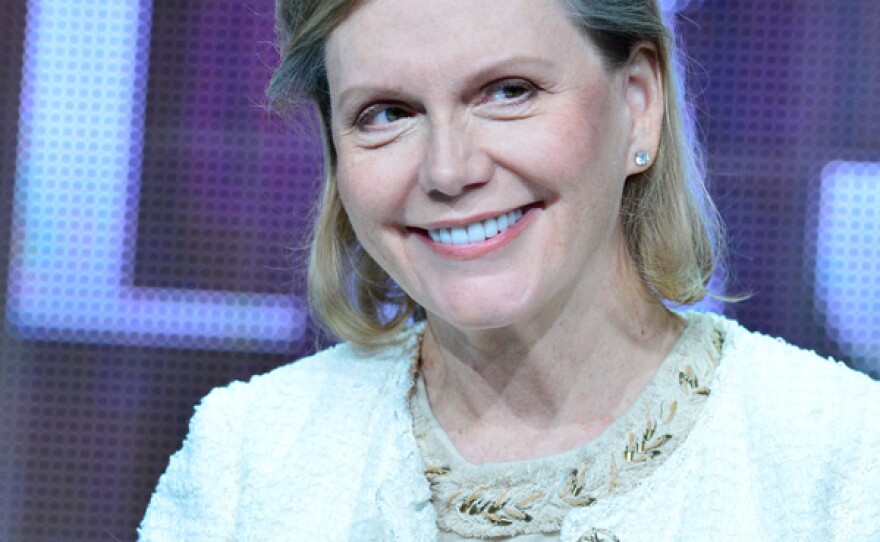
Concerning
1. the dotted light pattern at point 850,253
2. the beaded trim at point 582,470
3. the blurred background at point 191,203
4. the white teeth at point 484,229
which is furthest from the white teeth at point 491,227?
the dotted light pattern at point 850,253

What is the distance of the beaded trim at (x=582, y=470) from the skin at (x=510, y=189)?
0.09 feet

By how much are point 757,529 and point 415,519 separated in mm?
386

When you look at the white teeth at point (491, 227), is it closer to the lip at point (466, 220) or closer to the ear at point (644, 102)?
the lip at point (466, 220)

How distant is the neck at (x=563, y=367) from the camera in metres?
1.46

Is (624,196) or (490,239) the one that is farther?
(624,196)

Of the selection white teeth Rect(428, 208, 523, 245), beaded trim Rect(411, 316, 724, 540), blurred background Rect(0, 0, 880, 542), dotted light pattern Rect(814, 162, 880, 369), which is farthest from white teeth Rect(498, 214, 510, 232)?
dotted light pattern Rect(814, 162, 880, 369)

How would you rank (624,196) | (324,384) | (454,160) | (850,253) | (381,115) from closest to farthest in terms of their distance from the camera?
(454,160) → (381,115) → (624,196) → (324,384) → (850,253)

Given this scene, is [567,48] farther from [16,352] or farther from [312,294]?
[16,352]

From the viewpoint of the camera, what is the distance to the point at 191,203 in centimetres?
257

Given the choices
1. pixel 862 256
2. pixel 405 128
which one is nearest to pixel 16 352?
pixel 405 128

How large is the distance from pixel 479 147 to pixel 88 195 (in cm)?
143

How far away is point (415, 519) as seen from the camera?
1.45 meters

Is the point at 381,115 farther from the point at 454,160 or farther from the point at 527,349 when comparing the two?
the point at 527,349

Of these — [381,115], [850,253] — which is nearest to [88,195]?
[381,115]
